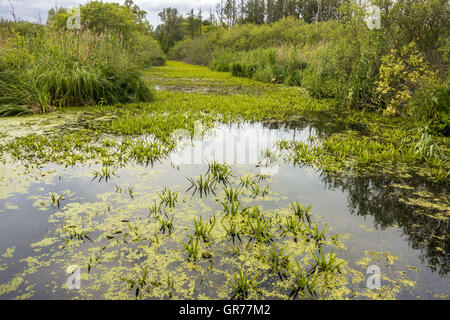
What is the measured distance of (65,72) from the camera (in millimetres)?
6098

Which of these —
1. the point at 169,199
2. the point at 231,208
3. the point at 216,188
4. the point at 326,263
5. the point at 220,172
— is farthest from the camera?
the point at 220,172

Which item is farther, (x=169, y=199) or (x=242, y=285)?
(x=169, y=199)

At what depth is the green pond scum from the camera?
5.08 feet

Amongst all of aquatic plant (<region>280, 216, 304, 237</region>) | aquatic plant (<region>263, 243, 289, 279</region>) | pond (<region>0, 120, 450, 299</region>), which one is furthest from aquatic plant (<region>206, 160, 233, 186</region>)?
aquatic plant (<region>263, 243, 289, 279</region>)

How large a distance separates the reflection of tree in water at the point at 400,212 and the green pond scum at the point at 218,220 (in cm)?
1

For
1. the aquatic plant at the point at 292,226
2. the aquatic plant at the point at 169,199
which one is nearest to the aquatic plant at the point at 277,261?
the aquatic plant at the point at 292,226

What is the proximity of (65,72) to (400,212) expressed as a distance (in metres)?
6.39

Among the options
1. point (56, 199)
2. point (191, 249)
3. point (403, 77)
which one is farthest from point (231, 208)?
point (403, 77)

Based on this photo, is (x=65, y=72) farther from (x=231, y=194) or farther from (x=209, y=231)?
(x=209, y=231)

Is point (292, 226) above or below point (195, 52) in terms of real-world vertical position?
below

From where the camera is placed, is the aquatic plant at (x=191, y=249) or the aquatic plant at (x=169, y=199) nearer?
the aquatic plant at (x=191, y=249)

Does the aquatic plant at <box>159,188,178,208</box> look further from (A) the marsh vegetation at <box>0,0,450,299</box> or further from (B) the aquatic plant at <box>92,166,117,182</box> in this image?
(B) the aquatic plant at <box>92,166,117,182</box>

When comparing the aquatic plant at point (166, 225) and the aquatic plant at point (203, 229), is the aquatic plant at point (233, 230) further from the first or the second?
the aquatic plant at point (166, 225)

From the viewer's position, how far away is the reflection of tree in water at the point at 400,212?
1844 mm
